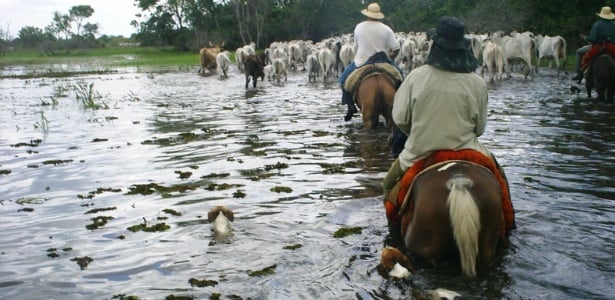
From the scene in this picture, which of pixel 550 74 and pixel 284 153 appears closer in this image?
pixel 284 153

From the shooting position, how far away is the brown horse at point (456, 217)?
396 centimetres

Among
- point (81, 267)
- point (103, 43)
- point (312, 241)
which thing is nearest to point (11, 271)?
point (81, 267)

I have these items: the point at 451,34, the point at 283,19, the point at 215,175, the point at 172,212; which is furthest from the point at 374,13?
the point at 283,19

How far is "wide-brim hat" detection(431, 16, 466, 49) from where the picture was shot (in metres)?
4.62

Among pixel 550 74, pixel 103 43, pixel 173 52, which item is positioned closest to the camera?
pixel 550 74

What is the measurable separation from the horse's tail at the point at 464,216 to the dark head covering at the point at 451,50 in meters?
1.00

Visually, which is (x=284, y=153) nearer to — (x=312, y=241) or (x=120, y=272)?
(x=312, y=241)

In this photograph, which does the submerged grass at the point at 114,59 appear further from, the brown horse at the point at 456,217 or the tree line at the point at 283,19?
the brown horse at the point at 456,217

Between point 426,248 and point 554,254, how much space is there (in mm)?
1218

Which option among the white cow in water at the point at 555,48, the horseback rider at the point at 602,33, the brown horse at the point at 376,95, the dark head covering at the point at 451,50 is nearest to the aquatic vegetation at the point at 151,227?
the dark head covering at the point at 451,50

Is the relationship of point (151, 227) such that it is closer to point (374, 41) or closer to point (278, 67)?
point (374, 41)

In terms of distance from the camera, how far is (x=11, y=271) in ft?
16.2

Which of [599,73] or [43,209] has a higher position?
[599,73]

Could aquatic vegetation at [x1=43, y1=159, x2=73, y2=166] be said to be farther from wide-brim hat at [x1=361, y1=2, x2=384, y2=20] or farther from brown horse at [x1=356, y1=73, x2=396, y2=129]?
wide-brim hat at [x1=361, y1=2, x2=384, y2=20]
